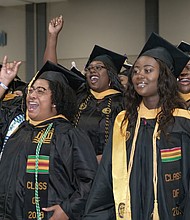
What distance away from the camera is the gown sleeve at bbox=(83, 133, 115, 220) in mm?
2838

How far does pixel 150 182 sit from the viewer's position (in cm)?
275

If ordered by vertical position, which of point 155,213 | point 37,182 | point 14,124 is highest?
point 14,124

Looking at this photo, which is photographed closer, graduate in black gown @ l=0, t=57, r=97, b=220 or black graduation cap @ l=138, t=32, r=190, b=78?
graduate in black gown @ l=0, t=57, r=97, b=220

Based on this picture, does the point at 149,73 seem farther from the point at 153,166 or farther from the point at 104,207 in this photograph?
the point at 104,207

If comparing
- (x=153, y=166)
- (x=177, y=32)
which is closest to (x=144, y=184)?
(x=153, y=166)

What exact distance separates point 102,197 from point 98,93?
162 cm

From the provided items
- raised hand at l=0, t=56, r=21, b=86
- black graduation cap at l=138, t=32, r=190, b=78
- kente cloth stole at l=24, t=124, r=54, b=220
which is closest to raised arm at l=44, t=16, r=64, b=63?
raised hand at l=0, t=56, r=21, b=86

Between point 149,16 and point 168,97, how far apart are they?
802cm

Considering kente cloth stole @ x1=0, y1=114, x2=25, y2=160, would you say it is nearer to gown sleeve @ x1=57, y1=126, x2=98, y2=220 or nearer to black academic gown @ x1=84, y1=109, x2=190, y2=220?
gown sleeve @ x1=57, y1=126, x2=98, y2=220

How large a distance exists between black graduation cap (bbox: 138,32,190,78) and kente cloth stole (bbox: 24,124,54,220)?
0.87 meters

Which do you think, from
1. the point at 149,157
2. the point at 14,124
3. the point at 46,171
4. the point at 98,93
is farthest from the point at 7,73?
the point at 149,157

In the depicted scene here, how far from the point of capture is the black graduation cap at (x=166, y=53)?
300cm

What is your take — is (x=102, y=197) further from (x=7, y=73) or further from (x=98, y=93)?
(x=98, y=93)

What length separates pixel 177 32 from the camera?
33.9 feet
